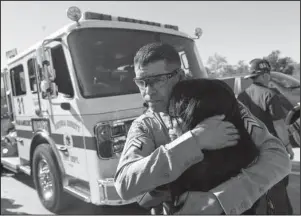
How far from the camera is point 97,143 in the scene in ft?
9.83

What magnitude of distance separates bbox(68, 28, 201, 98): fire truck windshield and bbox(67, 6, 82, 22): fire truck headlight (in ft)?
0.43

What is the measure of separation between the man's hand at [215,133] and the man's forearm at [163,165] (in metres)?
0.03

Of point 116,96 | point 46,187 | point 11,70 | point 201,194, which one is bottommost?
point 46,187

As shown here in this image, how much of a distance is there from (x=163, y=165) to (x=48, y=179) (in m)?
3.42

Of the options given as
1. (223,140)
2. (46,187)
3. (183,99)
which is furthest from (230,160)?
(46,187)

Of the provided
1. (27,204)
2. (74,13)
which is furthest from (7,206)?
(74,13)

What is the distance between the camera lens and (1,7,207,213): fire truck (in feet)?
9.93

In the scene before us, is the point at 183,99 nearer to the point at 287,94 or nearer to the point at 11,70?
the point at 11,70

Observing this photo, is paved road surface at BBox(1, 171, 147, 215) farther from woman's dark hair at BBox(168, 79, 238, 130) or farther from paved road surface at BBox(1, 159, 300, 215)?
woman's dark hair at BBox(168, 79, 238, 130)

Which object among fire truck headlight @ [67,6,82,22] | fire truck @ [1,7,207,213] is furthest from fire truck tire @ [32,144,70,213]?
fire truck headlight @ [67,6,82,22]

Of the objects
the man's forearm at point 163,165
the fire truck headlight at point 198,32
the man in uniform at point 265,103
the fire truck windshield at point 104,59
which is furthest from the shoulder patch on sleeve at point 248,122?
the fire truck headlight at point 198,32

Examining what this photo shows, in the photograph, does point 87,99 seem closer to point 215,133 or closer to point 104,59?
point 104,59

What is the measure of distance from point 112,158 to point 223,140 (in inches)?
→ 84.6

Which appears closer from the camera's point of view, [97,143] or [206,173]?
[206,173]
